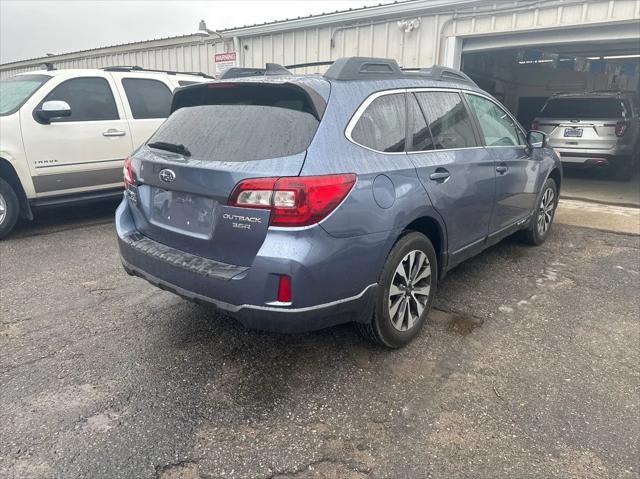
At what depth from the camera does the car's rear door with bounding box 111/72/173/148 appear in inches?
240

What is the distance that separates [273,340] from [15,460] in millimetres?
1529

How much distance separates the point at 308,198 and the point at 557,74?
20.8 meters

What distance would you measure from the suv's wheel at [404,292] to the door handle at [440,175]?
0.39 meters

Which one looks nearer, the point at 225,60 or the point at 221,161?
the point at 221,161

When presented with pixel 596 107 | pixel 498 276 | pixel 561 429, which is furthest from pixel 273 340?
pixel 596 107

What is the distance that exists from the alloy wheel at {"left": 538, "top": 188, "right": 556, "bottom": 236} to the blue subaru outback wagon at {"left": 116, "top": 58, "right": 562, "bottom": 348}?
2.07m

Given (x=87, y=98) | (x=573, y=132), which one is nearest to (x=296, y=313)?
(x=87, y=98)

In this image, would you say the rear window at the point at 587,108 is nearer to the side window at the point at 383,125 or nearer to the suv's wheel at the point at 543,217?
the suv's wheel at the point at 543,217

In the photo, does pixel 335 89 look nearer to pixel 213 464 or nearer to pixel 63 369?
pixel 213 464

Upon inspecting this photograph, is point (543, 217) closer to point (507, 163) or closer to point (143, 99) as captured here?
point (507, 163)

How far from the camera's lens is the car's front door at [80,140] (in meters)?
5.30

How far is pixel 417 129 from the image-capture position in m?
3.16

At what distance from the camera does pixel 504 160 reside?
4.09 m

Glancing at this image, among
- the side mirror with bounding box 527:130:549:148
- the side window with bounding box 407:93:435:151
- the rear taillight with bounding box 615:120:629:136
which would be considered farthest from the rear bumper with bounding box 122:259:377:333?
the rear taillight with bounding box 615:120:629:136
